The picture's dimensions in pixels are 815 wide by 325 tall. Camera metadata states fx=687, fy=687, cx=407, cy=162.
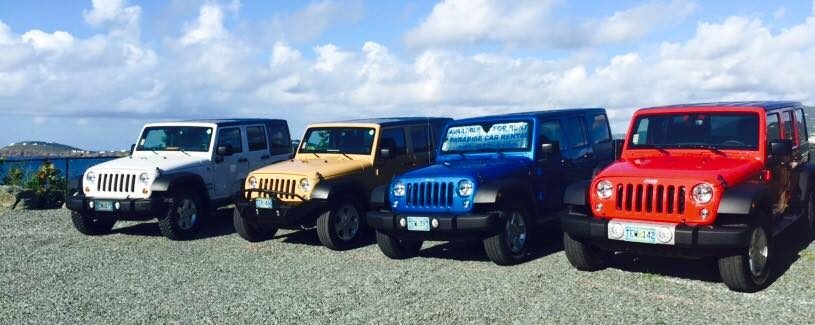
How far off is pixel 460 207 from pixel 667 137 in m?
2.46

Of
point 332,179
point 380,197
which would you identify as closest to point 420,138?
point 332,179

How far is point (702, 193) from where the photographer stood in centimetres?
630

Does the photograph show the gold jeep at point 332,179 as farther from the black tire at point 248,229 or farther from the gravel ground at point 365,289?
the gravel ground at point 365,289

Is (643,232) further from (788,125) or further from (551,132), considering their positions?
(788,125)

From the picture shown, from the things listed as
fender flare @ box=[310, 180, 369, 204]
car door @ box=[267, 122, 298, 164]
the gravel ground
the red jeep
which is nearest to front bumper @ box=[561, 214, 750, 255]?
the red jeep

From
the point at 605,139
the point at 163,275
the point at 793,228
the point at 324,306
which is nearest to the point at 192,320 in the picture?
the point at 324,306

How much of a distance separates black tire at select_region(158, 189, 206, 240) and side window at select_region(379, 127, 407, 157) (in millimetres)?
3110

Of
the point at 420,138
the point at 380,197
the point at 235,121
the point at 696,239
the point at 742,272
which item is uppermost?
the point at 235,121

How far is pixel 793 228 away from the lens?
31.1 feet

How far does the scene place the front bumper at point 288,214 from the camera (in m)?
8.97

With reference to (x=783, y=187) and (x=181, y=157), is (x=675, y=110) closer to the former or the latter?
(x=783, y=187)

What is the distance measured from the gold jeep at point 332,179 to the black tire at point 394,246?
0.93 metres

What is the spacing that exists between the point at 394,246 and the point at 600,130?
3938 mm

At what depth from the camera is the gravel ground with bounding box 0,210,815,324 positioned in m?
5.97
